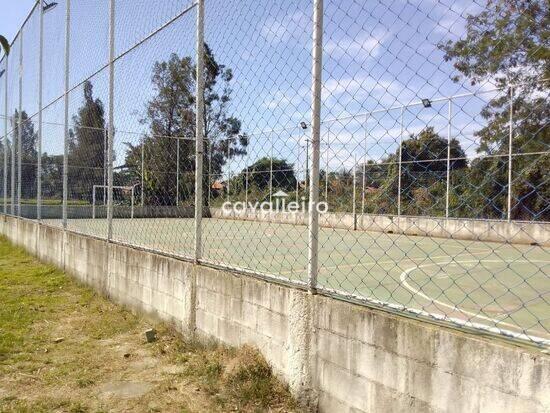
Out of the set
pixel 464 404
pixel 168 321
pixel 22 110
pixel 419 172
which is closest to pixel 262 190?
pixel 419 172

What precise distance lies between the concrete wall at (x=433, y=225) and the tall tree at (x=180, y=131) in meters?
1.57

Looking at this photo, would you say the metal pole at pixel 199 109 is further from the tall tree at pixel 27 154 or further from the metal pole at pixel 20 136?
the metal pole at pixel 20 136

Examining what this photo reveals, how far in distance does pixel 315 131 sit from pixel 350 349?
4.38 ft

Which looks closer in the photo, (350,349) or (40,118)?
(350,349)

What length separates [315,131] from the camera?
3.24 metres

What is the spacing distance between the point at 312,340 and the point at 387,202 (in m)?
11.0

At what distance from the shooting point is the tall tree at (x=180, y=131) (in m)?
4.95

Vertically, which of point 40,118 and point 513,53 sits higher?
point 40,118

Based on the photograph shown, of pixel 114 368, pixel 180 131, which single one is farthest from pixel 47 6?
pixel 114 368

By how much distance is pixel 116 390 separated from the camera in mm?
3666

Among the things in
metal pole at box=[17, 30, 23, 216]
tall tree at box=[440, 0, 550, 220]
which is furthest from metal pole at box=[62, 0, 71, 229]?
tall tree at box=[440, 0, 550, 220]

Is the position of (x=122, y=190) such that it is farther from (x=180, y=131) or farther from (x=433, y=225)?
(x=433, y=225)

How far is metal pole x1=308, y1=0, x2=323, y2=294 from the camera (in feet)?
10.4

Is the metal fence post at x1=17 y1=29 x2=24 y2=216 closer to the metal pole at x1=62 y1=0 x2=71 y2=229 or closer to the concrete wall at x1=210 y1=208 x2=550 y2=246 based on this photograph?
Answer: the metal pole at x1=62 y1=0 x2=71 y2=229
